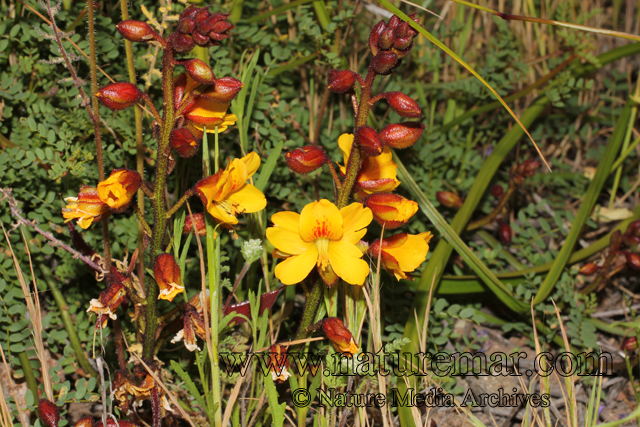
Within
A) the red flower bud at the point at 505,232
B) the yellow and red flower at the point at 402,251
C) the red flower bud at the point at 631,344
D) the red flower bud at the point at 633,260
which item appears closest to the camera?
the yellow and red flower at the point at 402,251

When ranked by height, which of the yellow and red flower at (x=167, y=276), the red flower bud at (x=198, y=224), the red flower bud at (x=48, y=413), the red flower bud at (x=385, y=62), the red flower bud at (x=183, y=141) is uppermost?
the red flower bud at (x=385, y=62)

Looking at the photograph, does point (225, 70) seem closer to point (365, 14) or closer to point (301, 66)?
point (301, 66)

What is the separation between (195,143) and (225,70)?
0.74 meters

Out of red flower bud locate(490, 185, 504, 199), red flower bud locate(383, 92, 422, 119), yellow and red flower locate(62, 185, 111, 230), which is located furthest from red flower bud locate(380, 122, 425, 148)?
red flower bud locate(490, 185, 504, 199)

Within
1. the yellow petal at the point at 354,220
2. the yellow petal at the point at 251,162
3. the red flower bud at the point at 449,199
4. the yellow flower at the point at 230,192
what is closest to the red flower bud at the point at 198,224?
the yellow flower at the point at 230,192

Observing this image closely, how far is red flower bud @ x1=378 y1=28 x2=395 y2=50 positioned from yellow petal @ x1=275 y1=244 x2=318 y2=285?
0.53m

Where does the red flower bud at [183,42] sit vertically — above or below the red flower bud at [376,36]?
below

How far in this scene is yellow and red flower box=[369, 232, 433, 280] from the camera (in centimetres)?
142

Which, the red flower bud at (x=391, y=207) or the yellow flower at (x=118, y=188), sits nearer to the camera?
the yellow flower at (x=118, y=188)

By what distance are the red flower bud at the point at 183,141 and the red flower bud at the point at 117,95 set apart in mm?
132

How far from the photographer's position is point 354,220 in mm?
1339

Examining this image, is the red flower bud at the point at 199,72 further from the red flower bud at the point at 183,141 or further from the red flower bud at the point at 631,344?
the red flower bud at the point at 631,344

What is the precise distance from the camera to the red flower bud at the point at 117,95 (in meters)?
1.29

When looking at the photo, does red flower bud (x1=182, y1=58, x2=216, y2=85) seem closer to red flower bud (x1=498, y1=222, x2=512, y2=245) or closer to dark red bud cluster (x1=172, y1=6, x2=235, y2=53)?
dark red bud cluster (x1=172, y1=6, x2=235, y2=53)
